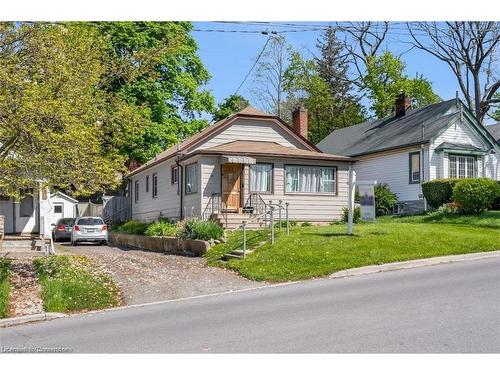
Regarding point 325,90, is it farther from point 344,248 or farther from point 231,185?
point 344,248

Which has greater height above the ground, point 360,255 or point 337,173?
point 337,173

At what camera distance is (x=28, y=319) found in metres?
11.9

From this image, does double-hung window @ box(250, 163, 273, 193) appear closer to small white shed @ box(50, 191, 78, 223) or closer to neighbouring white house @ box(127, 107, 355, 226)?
neighbouring white house @ box(127, 107, 355, 226)

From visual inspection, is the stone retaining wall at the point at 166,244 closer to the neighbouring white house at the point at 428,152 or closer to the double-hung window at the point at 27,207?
the double-hung window at the point at 27,207

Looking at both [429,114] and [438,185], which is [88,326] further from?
[429,114]

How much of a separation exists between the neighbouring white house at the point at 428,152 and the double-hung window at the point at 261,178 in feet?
27.9

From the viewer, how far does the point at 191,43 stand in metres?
37.5

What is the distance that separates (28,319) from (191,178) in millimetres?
15092

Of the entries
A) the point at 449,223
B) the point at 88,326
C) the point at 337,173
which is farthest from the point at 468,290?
the point at 337,173

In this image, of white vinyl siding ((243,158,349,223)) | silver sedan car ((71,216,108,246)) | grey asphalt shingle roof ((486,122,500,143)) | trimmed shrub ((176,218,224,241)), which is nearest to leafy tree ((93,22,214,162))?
silver sedan car ((71,216,108,246))

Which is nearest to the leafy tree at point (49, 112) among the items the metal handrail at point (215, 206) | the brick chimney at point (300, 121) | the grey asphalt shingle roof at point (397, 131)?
the metal handrail at point (215, 206)

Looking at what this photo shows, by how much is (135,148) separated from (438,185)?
17.9m

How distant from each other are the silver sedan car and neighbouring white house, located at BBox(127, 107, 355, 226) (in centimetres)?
313

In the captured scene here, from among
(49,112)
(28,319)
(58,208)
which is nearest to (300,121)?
(58,208)
